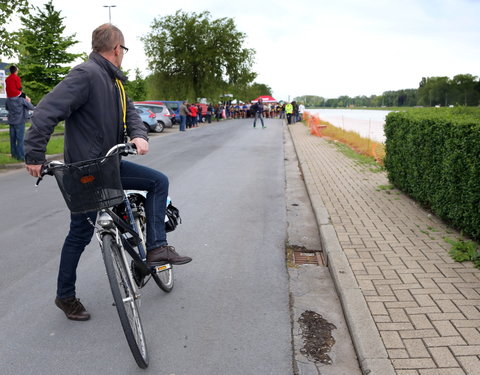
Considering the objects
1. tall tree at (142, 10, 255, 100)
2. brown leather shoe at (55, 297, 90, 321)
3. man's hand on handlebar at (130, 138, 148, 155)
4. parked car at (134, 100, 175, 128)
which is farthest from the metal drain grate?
tall tree at (142, 10, 255, 100)

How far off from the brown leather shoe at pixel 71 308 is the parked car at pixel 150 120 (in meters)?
23.4

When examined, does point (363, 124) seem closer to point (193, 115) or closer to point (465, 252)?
point (193, 115)

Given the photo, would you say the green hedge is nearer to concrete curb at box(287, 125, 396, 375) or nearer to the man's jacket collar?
concrete curb at box(287, 125, 396, 375)

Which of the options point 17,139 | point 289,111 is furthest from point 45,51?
point 17,139

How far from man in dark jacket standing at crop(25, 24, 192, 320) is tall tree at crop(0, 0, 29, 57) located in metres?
11.4

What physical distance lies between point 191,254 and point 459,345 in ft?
9.39

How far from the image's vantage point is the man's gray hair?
3.24 meters

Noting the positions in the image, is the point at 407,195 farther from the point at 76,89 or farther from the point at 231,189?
the point at 76,89

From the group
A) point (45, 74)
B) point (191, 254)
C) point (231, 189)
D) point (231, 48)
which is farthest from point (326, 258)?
point (231, 48)

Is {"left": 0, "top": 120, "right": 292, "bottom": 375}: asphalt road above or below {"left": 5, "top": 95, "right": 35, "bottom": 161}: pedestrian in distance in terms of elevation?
below

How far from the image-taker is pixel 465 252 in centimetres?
485

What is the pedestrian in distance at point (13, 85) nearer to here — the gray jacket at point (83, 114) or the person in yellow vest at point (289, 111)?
the gray jacket at point (83, 114)

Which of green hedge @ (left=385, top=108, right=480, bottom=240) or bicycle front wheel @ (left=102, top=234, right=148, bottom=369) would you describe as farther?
green hedge @ (left=385, top=108, right=480, bottom=240)

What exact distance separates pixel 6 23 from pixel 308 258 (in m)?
11.7
